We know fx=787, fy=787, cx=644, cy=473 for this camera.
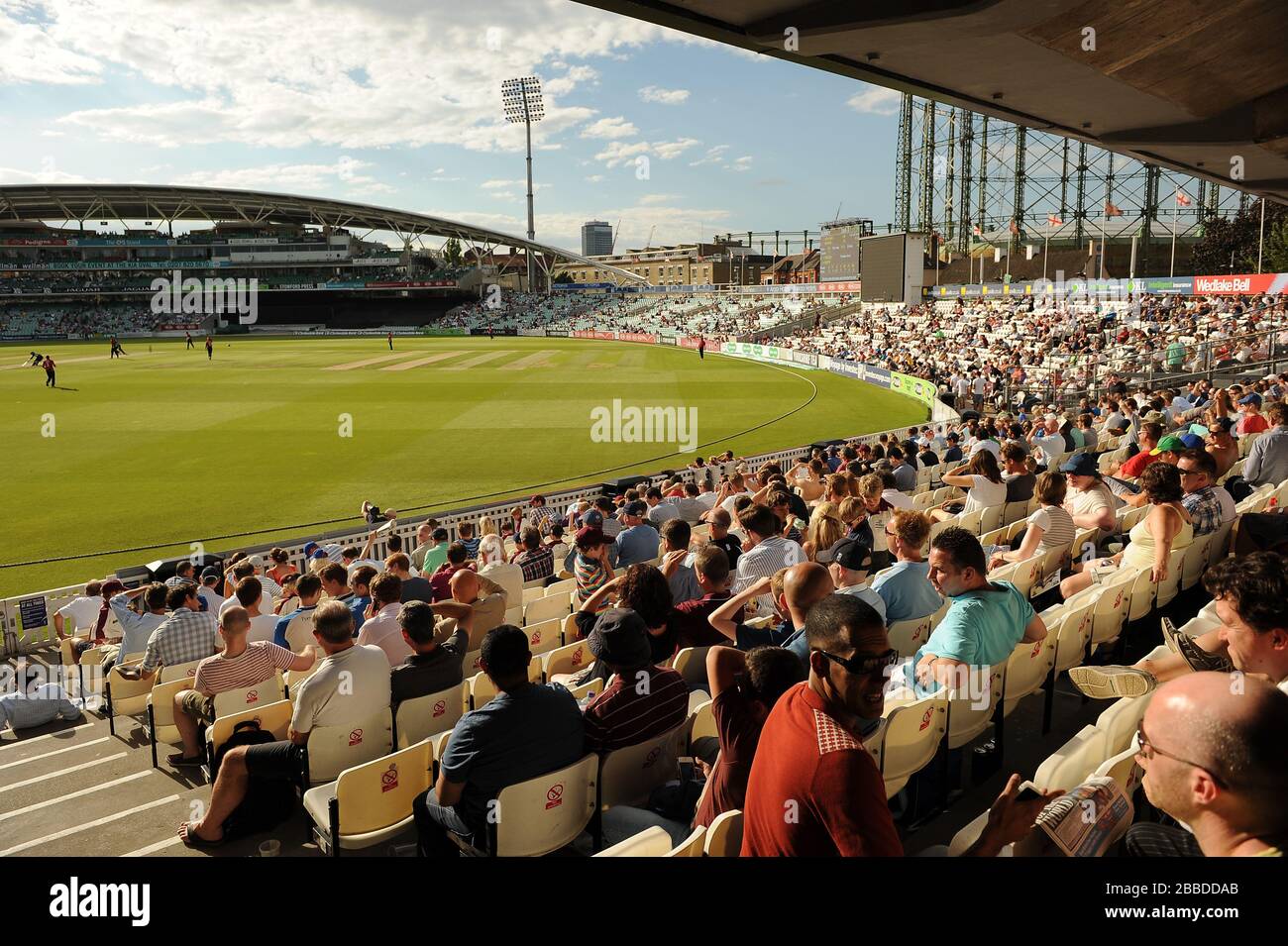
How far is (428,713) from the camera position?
512cm

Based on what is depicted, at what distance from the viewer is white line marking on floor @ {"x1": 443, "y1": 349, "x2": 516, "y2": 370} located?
49.8 metres

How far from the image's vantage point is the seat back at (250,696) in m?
5.36

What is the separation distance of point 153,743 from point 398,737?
216cm

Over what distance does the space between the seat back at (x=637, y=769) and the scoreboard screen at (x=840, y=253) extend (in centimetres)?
7922

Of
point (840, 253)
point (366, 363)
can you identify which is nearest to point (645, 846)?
point (366, 363)

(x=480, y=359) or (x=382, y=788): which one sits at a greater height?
(x=480, y=359)

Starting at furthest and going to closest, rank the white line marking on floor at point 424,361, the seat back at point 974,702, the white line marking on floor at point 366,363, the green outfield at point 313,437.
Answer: the white line marking on floor at point 366,363 → the white line marking on floor at point 424,361 → the green outfield at point 313,437 → the seat back at point 974,702

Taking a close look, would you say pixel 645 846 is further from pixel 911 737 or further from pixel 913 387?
pixel 913 387

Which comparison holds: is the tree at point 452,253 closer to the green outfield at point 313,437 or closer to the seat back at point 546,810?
the green outfield at point 313,437

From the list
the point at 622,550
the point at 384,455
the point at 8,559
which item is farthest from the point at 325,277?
the point at 622,550

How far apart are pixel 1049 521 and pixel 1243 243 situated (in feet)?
214

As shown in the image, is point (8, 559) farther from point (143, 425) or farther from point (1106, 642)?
point (1106, 642)

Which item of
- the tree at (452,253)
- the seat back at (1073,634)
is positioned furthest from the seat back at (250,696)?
the tree at (452,253)
